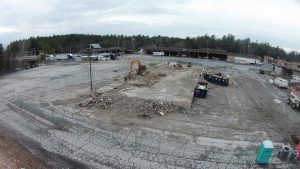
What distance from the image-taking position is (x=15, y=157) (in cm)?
1853

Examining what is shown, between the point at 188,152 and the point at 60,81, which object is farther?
the point at 60,81

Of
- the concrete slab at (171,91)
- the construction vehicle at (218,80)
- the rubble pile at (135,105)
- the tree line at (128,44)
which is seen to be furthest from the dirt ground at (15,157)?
the tree line at (128,44)

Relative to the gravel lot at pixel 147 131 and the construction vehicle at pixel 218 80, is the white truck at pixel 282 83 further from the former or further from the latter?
the construction vehicle at pixel 218 80

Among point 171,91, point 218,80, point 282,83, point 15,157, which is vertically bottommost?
point 15,157

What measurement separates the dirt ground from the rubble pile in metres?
9.84

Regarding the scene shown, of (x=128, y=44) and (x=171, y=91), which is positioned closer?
(x=171, y=91)

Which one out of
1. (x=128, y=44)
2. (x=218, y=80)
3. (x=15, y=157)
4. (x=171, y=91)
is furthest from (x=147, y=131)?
(x=128, y=44)

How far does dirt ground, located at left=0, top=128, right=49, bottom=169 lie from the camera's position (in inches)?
679

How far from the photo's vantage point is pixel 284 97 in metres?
37.6

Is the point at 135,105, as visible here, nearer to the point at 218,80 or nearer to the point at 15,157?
the point at 15,157

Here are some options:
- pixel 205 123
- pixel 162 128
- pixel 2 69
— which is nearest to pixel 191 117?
pixel 205 123

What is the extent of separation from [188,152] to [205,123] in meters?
6.41

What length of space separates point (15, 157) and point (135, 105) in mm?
12646

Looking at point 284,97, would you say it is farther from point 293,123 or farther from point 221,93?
point 293,123
